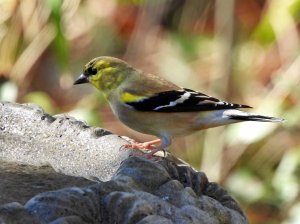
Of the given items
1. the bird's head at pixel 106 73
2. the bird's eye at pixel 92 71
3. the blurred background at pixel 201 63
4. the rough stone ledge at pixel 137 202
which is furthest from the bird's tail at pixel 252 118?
the blurred background at pixel 201 63

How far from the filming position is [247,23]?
7.21m

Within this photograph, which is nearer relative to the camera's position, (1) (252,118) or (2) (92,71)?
(1) (252,118)

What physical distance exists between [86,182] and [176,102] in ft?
4.59

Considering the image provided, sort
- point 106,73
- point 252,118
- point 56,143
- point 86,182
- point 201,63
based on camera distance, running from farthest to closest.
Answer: point 201,63 → point 106,73 → point 252,118 → point 56,143 → point 86,182

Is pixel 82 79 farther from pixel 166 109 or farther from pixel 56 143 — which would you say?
pixel 56 143

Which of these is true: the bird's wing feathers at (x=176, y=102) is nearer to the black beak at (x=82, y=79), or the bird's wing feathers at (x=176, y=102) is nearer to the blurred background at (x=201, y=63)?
the black beak at (x=82, y=79)

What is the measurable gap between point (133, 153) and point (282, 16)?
2.74 metres

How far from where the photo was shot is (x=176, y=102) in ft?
13.7

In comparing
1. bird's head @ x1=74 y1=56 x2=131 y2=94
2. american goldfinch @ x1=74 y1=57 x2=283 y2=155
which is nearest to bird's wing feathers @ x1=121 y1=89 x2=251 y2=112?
american goldfinch @ x1=74 y1=57 x2=283 y2=155

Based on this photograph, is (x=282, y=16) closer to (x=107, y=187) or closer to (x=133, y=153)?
(x=133, y=153)

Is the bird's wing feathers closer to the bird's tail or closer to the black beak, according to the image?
the bird's tail

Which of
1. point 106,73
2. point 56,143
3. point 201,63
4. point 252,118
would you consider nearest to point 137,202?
point 56,143

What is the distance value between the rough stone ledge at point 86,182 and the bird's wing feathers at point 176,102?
0.80 metres

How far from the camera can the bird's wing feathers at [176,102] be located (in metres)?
4.14
